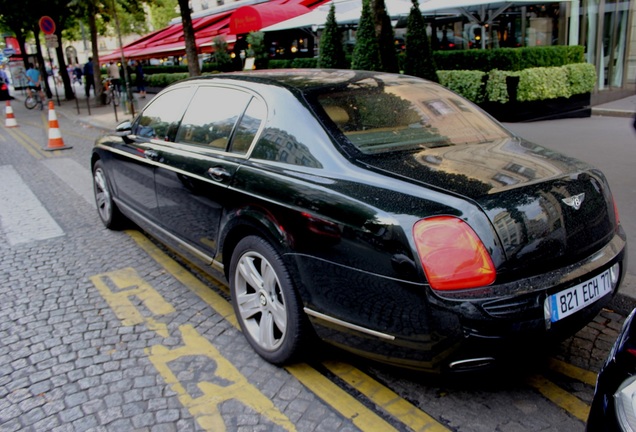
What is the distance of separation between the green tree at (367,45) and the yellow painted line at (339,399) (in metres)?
6.88

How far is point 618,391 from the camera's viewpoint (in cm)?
169

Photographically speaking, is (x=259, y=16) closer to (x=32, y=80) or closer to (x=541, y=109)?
(x=541, y=109)

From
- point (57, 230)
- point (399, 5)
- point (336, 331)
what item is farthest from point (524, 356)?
point (399, 5)

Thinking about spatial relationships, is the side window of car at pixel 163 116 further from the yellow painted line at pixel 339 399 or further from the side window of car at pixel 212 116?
the yellow painted line at pixel 339 399

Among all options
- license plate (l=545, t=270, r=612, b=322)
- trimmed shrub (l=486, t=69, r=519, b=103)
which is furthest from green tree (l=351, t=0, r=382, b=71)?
license plate (l=545, t=270, r=612, b=322)

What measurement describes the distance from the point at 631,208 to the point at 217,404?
460 cm

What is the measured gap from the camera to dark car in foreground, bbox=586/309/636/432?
1.63 m

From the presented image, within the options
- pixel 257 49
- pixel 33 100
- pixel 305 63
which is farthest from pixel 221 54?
pixel 33 100

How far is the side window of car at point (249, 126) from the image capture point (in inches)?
133

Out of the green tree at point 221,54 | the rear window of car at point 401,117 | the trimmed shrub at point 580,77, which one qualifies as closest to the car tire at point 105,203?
the rear window of car at point 401,117

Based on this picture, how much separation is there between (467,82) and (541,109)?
170cm

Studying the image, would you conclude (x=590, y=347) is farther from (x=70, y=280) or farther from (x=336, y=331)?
(x=70, y=280)

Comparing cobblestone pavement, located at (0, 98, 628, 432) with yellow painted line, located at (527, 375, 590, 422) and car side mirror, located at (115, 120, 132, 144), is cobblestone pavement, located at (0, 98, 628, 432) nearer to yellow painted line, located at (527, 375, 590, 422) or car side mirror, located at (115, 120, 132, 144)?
yellow painted line, located at (527, 375, 590, 422)

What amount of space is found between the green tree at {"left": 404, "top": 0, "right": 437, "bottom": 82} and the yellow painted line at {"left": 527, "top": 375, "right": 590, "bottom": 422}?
7.77 metres
